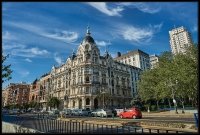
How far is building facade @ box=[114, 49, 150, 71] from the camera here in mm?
109500

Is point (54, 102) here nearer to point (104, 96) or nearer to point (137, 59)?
point (104, 96)

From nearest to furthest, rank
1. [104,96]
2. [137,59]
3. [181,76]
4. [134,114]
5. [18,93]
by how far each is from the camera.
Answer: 1. [134,114]
2. [181,76]
3. [104,96]
4. [137,59]
5. [18,93]

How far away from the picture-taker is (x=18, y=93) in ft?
497

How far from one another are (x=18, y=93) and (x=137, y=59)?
89239 mm

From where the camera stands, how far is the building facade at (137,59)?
359ft

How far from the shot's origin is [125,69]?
317 feet

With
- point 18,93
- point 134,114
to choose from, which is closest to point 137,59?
point 134,114

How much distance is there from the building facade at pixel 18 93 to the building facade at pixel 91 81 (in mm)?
61678

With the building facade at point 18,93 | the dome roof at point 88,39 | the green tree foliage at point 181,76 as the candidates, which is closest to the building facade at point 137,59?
the dome roof at point 88,39

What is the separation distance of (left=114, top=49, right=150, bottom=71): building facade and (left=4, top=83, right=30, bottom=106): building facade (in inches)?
2899

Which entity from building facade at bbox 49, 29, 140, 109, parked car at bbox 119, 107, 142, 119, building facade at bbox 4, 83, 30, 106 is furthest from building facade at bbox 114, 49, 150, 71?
parked car at bbox 119, 107, 142, 119

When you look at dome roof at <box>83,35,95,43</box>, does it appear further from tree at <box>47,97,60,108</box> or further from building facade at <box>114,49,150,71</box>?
building facade at <box>114,49,150,71</box>

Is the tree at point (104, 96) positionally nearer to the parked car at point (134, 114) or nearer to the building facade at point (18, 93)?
the parked car at point (134, 114)

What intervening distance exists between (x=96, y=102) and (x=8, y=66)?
48093mm
